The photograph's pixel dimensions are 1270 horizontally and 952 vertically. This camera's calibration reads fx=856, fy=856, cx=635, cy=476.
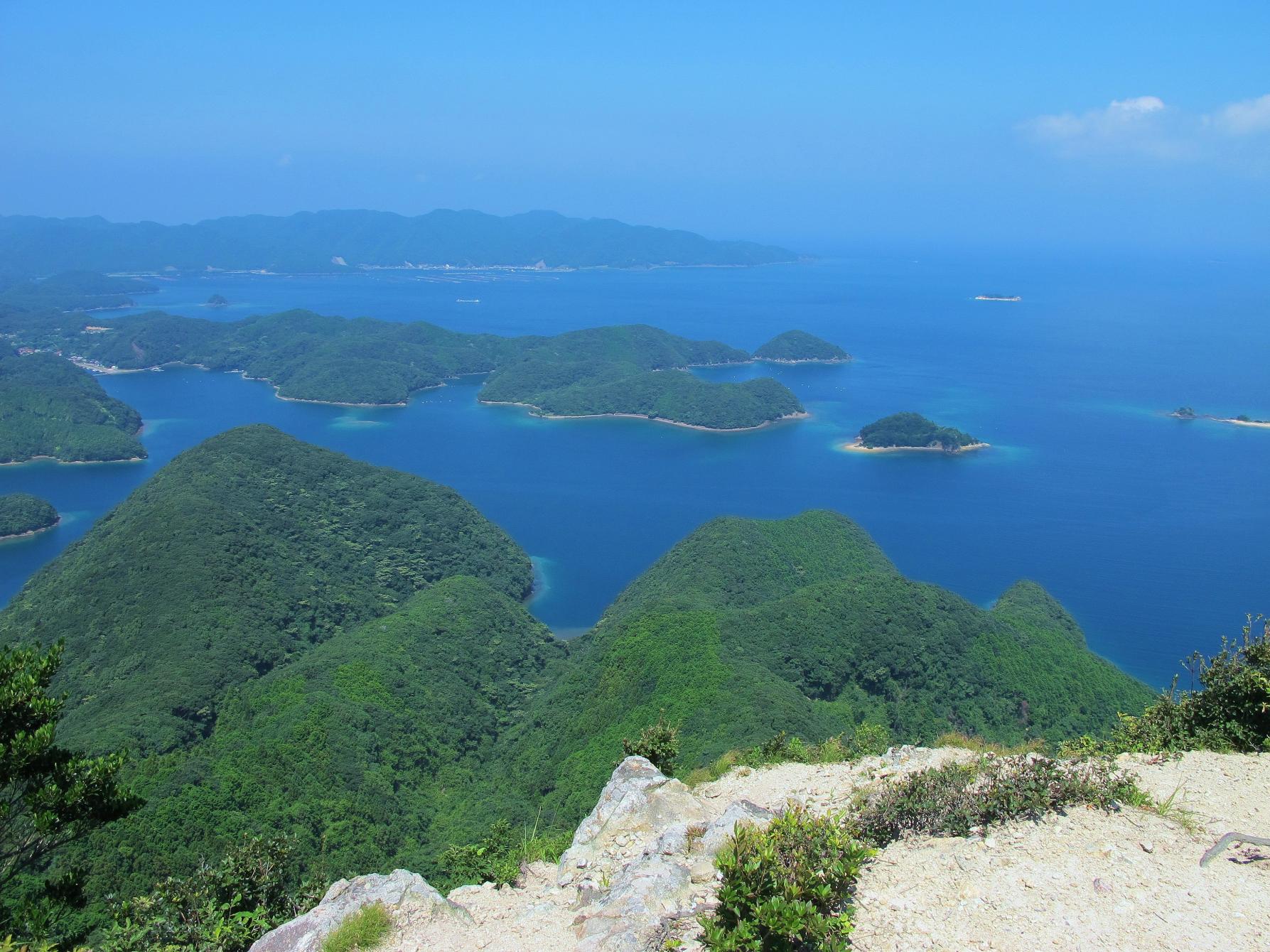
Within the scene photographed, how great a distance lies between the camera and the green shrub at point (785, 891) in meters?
8.44

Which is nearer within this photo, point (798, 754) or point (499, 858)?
point (499, 858)

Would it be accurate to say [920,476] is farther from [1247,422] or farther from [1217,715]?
[1217,715]

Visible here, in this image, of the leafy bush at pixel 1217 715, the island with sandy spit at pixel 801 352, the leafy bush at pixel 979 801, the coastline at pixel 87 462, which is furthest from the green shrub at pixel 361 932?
the island with sandy spit at pixel 801 352

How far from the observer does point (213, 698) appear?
121ft

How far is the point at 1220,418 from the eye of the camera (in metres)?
115

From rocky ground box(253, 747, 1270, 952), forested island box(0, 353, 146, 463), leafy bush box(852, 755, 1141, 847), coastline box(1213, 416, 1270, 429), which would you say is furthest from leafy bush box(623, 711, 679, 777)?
coastline box(1213, 416, 1270, 429)

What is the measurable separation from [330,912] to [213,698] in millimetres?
30007

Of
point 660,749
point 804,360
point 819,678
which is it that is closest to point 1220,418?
point 804,360

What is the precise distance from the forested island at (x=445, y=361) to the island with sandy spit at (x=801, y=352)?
524cm

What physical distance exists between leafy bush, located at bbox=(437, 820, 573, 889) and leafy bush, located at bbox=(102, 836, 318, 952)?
9.68 feet

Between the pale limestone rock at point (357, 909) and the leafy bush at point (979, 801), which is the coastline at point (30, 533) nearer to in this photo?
the pale limestone rock at point (357, 909)

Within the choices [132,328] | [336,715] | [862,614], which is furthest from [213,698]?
[132,328]

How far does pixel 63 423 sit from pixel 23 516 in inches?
1284

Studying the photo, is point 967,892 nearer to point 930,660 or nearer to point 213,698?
point 930,660
